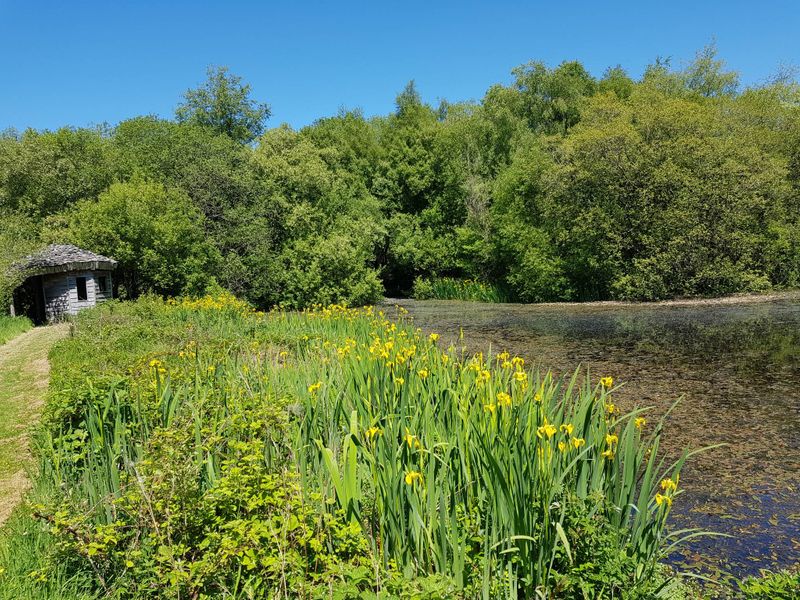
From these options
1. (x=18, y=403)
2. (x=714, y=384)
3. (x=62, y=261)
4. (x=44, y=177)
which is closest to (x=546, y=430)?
(x=714, y=384)

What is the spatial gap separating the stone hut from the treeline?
108cm

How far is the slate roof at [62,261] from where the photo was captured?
60.7ft

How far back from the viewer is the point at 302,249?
936 inches

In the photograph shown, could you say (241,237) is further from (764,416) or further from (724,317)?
(764,416)

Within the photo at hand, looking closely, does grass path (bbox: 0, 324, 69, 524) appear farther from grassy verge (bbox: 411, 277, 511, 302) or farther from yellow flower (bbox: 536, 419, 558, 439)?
grassy verge (bbox: 411, 277, 511, 302)

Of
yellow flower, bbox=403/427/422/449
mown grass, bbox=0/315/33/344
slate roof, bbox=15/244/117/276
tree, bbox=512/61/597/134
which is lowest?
yellow flower, bbox=403/427/422/449

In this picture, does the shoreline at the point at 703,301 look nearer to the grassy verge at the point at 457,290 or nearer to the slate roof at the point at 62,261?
the grassy verge at the point at 457,290

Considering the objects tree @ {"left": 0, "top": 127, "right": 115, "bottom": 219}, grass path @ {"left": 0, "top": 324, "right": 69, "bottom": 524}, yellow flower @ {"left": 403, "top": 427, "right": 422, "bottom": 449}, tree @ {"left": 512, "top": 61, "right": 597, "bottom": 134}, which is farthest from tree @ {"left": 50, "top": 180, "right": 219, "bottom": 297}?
tree @ {"left": 512, "top": 61, "right": 597, "bottom": 134}

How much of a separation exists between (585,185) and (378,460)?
2347 cm

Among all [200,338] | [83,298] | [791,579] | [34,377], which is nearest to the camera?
[791,579]

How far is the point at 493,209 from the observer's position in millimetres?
30188

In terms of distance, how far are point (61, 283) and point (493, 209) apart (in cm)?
2123

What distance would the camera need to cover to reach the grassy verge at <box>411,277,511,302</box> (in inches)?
1153

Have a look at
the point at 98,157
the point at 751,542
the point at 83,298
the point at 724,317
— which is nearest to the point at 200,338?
the point at 751,542
